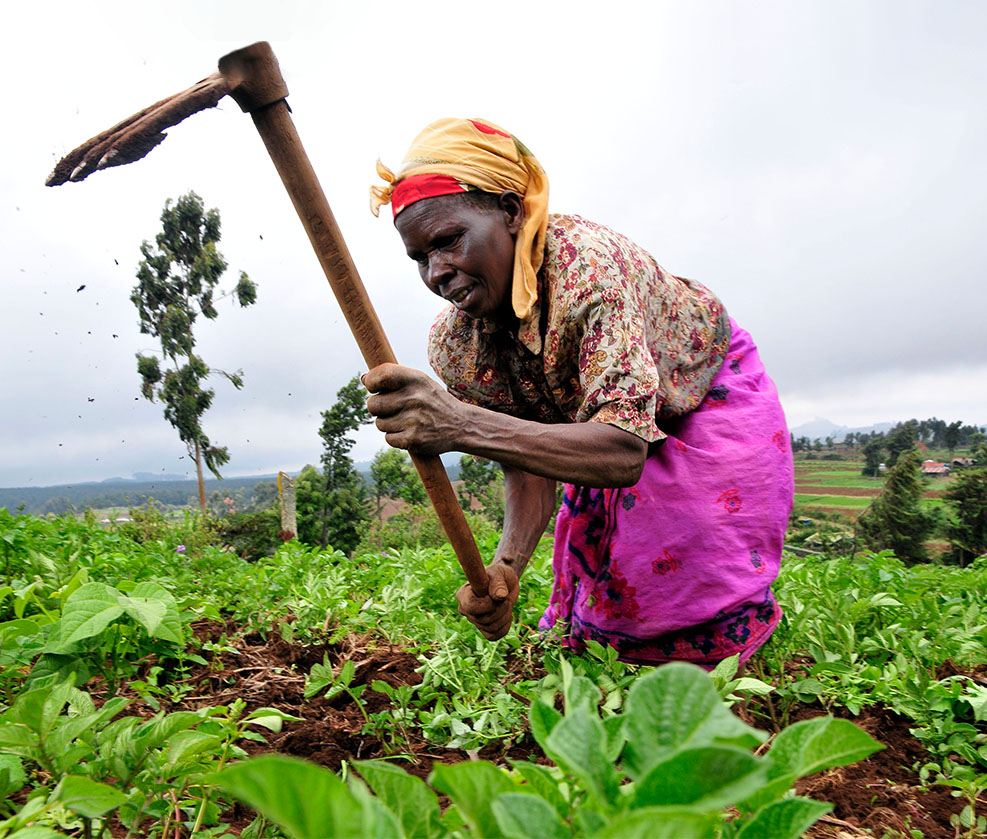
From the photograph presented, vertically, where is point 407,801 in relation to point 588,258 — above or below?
below

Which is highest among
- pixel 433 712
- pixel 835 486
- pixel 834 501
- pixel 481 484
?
pixel 433 712

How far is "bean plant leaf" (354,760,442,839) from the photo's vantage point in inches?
24.8

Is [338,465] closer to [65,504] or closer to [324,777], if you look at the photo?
[65,504]

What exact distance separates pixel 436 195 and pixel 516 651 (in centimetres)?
168

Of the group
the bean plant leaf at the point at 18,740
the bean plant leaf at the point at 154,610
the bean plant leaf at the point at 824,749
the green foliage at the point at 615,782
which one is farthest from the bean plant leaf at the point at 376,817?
the bean plant leaf at the point at 154,610

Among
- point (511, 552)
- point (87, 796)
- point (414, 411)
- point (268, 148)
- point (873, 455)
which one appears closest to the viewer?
point (87, 796)

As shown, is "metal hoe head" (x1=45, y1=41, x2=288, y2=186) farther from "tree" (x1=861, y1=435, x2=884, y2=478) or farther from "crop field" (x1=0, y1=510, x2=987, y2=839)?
"tree" (x1=861, y1=435, x2=884, y2=478)

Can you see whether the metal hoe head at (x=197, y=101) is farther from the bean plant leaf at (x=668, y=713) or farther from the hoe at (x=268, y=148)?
the bean plant leaf at (x=668, y=713)

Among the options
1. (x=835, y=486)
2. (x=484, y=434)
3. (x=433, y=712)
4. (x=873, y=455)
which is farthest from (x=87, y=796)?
(x=835, y=486)

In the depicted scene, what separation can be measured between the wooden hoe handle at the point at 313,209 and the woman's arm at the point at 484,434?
0.08m

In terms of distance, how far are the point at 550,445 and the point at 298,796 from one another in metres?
1.40

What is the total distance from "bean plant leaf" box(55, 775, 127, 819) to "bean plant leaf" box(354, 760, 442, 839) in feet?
1.36

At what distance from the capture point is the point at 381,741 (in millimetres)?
1799

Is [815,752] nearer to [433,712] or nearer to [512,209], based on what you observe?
[433,712]
